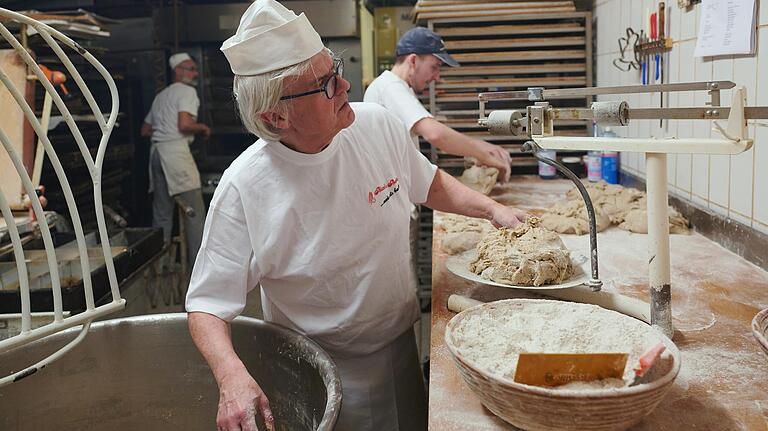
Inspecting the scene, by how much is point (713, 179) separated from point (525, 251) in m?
1.01

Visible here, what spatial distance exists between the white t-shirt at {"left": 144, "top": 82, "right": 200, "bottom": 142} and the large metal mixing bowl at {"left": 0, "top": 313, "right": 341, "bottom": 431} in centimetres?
378

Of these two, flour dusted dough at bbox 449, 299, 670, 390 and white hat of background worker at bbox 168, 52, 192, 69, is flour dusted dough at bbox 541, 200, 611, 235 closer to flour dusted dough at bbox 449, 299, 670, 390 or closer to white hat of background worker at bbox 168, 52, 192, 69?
flour dusted dough at bbox 449, 299, 670, 390

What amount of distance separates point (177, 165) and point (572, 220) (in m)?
3.71

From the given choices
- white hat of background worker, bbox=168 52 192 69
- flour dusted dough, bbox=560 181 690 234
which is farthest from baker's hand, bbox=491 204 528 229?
white hat of background worker, bbox=168 52 192 69

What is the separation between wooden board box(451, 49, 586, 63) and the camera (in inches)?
150

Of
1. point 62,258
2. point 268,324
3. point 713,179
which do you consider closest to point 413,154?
point 268,324

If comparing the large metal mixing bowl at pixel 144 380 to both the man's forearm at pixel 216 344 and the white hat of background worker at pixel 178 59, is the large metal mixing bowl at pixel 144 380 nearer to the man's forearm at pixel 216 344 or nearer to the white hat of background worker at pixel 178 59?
the man's forearm at pixel 216 344

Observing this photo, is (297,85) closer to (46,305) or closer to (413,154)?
(413,154)

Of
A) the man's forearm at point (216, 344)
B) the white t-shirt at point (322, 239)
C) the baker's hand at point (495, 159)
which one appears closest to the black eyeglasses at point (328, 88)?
the white t-shirt at point (322, 239)

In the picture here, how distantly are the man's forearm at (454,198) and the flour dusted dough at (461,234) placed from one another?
0.24ft

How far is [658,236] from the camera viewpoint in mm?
1264

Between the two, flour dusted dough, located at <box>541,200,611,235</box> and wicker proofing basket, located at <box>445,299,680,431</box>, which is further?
flour dusted dough, located at <box>541,200,611,235</box>

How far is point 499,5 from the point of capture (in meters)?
3.87

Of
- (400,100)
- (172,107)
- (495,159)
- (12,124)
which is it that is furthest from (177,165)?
(495,159)
